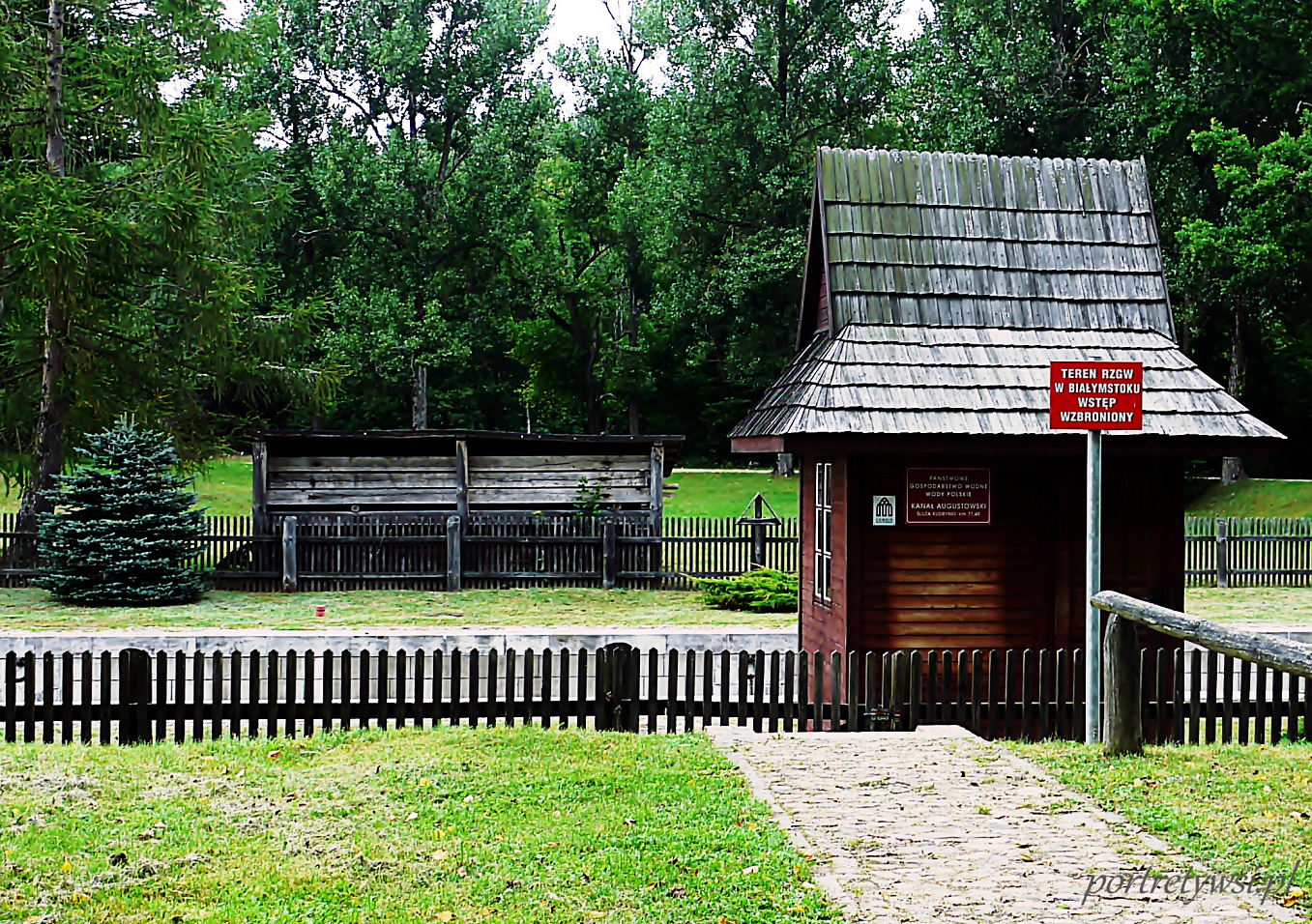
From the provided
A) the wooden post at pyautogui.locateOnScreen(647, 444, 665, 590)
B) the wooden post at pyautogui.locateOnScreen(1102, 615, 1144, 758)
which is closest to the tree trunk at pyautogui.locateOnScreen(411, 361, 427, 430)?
the wooden post at pyautogui.locateOnScreen(647, 444, 665, 590)

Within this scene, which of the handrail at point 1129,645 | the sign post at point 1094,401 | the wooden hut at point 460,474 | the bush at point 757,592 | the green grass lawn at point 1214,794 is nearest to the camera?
the green grass lawn at point 1214,794

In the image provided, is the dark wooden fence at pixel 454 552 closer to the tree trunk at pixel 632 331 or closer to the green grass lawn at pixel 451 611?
the green grass lawn at pixel 451 611

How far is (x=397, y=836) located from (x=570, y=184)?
47453 millimetres

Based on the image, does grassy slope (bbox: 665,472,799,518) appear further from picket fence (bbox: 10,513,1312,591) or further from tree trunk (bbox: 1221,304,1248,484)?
picket fence (bbox: 10,513,1312,591)

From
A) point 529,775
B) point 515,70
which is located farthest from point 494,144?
point 529,775

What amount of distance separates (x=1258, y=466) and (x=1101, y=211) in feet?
114

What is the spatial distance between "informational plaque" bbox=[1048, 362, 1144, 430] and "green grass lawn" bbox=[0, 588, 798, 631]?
9.66m

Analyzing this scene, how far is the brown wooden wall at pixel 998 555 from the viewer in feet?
40.6

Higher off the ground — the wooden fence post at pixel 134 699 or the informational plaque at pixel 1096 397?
the informational plaque at pixel 1096 397

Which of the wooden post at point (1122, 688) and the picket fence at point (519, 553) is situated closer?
the wooden post at point (1122, 688)

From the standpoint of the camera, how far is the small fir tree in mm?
21062

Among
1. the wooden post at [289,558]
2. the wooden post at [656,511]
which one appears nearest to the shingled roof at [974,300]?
the wooden post at [656,511]

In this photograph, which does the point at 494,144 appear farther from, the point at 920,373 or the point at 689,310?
the point at 920,373

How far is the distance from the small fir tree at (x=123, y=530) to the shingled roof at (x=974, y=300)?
11963 millimetres
